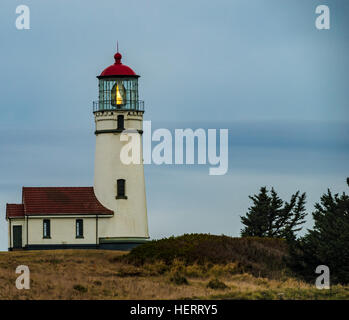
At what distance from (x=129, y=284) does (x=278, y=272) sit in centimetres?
842

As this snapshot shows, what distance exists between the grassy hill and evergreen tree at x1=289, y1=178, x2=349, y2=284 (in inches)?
33.9

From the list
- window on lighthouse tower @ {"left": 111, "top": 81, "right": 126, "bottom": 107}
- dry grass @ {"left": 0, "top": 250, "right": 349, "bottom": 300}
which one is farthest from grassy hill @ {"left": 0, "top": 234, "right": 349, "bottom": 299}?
window on lighthouse tower @ {"left": 111, "top": 81, "right": 126, "bottom": 107}

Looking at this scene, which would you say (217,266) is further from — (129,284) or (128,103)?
(128,103)

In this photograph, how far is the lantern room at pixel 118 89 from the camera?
78312 mm

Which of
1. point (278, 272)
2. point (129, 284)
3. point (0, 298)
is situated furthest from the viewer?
point (278, 272)

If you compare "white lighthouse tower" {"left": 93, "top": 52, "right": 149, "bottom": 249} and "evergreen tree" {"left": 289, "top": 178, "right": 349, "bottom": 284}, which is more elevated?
"white lighthouse tower" {"left": 93, "top": 52, "right": 149, "bottom": 249}

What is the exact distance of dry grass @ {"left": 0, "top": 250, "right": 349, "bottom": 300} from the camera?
5069 centimetres

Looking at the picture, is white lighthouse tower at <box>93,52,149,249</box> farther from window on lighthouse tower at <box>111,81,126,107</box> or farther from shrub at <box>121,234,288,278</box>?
shrub at <box>121,234,288,278</box>

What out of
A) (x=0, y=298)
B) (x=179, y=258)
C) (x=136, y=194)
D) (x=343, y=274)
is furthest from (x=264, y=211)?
(x=0, y=298)

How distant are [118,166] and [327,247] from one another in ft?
83.7

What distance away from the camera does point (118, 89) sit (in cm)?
7869

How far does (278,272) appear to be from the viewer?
5919 centimetres
